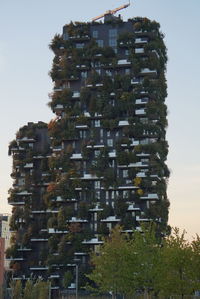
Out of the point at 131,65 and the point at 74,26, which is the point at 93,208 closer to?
the point at 131,65

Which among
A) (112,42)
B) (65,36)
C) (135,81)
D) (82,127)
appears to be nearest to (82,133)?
(82,127)

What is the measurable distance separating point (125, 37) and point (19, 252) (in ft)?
171

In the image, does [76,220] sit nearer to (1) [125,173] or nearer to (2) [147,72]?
(1) [125,173]

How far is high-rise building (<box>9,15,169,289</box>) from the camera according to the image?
113 m

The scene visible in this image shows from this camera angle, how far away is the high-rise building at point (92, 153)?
371ft

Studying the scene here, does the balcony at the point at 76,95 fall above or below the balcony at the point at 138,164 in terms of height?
above

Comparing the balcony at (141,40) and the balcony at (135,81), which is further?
the balcony at (141,40)

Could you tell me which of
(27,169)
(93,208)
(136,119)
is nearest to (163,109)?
(136,119)

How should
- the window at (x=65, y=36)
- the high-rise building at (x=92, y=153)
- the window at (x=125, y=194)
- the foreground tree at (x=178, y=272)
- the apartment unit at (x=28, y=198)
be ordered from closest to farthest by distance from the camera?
the foreground tree at (x=178, y=272) < the high-rise building at (x=92, y=153) < the window at (x=125, y=194) < the apartment unit at (x=28, y=198) < the window at (x=65, y=36)

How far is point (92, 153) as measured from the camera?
118688 mm

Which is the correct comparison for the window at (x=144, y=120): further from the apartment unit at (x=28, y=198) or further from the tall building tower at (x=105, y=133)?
the apartment unit at (x=28, y=198)

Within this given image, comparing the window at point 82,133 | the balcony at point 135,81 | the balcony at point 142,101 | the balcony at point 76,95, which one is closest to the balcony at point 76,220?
the window at point 82,133

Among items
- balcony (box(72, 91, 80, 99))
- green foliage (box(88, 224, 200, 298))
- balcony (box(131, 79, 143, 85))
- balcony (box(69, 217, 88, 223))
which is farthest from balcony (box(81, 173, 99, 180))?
green foliage (box(88, 224, 200, 298))

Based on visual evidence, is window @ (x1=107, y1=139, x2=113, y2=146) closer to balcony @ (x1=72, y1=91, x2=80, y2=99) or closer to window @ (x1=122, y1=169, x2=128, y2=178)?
window @ (x1=122, y1=169, x2=128, y2=178)
